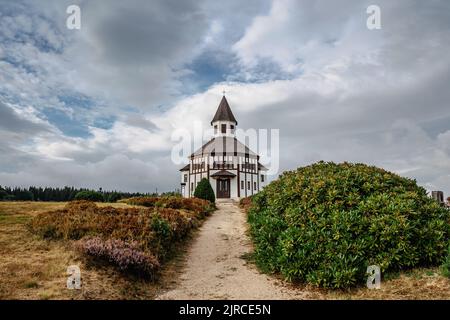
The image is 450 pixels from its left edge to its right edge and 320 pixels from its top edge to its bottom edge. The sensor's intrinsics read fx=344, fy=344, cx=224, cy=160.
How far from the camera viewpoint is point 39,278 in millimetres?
6973

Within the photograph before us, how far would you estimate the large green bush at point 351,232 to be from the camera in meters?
7.44

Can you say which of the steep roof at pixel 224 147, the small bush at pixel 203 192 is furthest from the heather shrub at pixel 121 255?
the steep roof at pixel 224 147

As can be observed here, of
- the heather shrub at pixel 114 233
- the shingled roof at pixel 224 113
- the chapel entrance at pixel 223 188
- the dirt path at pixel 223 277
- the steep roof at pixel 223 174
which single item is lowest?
the dirt path at pixel 223 277

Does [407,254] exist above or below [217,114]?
below

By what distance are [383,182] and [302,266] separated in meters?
3.72

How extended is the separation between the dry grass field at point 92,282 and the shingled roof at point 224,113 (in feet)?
155

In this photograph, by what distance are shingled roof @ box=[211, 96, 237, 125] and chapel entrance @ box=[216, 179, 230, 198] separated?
39.4ft

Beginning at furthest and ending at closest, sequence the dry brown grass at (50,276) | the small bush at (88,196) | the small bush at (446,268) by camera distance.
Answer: the small bush at (88,196) → the small bush at (446,268) → the dry brown grass at (50,276)

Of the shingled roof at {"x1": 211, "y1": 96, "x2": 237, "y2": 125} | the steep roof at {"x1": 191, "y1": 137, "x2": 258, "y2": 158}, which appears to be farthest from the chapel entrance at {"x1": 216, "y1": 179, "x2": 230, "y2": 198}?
the shingled roof at {"x1": 211, "y1": 96, "x2": 237, "y2": 125}

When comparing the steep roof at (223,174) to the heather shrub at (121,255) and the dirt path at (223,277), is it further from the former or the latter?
the heather shrub at (121,255)

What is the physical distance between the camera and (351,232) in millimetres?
7859

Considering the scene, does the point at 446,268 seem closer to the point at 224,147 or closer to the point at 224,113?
the point at 224,147
